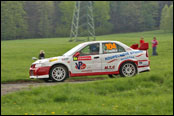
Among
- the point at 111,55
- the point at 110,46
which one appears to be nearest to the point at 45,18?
the point at 110,46

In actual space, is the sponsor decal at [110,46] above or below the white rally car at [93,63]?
above

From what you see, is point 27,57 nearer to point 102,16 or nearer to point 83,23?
point 83,23

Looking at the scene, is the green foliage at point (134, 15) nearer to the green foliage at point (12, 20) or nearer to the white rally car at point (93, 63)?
the green foliage at point (12, 20)

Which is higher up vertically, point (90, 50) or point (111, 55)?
point (90, 50)

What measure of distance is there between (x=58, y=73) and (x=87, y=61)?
→ 3.72 feet

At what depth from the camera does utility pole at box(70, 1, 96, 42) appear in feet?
192

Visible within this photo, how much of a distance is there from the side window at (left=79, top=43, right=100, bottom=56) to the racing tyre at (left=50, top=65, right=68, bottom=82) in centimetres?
88

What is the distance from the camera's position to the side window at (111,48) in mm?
16597

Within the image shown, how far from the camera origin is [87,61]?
16344mm

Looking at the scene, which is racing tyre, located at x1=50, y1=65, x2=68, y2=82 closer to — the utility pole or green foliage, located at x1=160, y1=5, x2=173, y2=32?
the utility pole

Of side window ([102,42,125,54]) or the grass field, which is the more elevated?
side window ([102,42,125,54])

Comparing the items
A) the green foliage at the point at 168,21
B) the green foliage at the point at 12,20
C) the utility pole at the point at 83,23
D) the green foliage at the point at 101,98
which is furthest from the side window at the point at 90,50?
the green foliage at the point at 168,21

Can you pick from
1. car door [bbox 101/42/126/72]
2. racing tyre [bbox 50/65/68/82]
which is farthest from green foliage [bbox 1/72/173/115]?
racing tyre [bbox 50/65/68/82]

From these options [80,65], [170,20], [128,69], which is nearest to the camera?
[80,65]
